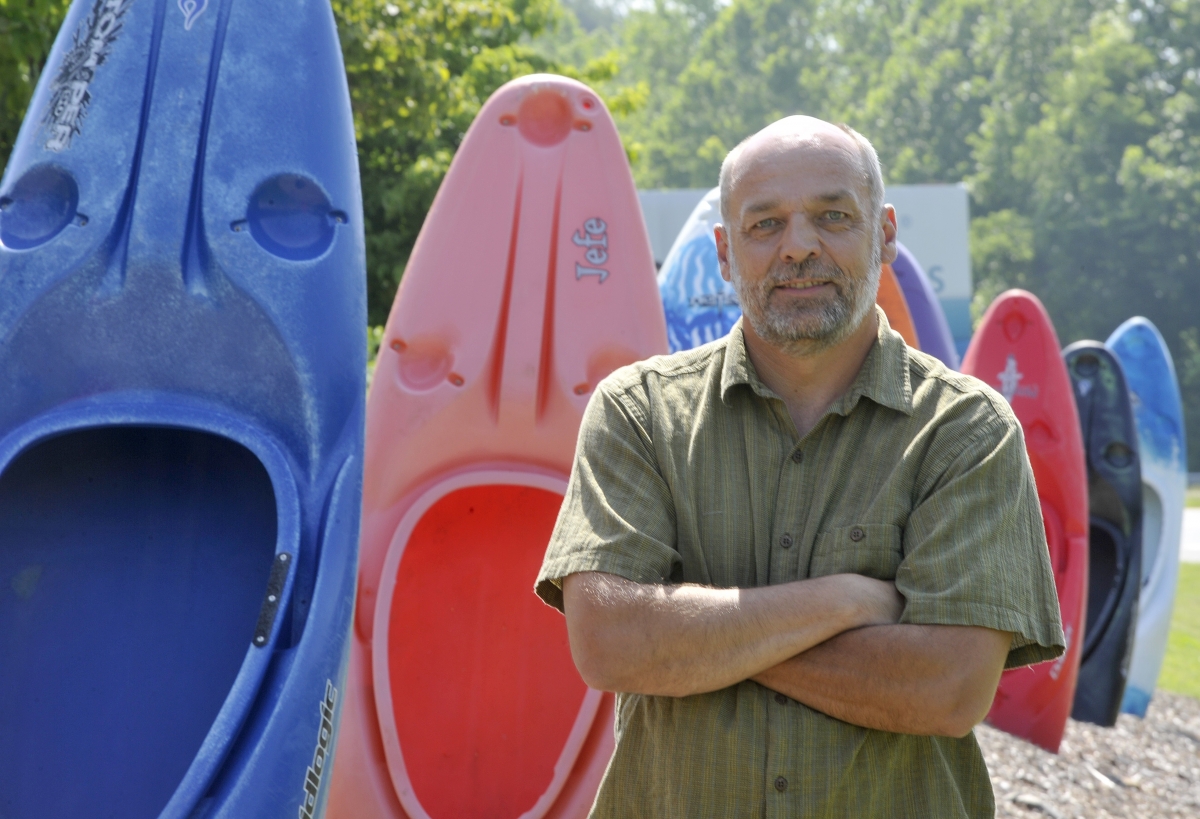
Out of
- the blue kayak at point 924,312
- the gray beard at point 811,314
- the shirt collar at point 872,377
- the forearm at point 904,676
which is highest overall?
the blue kayak at point 924,312

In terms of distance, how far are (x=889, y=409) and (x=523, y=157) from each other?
1.82 metres

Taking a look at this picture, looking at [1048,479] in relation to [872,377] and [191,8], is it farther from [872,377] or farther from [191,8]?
[191,8]

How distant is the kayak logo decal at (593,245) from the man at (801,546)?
1389 millimetres

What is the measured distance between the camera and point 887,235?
189cm

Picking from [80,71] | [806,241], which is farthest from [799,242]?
[80,71]

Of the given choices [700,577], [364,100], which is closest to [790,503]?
[700,577]

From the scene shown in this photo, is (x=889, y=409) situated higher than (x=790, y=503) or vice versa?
(x=889, y=409)

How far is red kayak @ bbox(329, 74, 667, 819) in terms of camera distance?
3.12 meters

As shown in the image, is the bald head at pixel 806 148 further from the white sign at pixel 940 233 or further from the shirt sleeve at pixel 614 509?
the white sign at pixel 940 233

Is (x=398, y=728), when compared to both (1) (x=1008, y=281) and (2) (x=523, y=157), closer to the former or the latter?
(2) (x=523, y=157)

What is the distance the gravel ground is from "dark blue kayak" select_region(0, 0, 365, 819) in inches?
107

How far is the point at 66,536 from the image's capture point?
2650 mm

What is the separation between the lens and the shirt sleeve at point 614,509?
5.46ft

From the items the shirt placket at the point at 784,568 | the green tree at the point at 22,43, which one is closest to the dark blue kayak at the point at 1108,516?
the shirt placket at the point at 784,568
